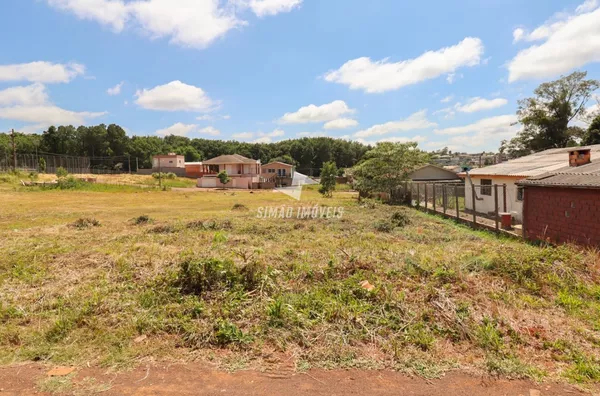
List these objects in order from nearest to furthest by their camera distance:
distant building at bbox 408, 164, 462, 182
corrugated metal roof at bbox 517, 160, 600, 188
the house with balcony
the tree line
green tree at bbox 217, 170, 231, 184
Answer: corrugated metal roof at bbox 517, 160, 600, 188, distant building at bbox 408, 164, 462, 182, green tree at bbox 217, 170, 231, 184, the house with balcony, the tree line

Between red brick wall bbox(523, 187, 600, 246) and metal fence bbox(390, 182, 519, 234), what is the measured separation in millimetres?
1862

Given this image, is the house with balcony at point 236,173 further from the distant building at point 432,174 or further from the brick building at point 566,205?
the brick building at point 566,205

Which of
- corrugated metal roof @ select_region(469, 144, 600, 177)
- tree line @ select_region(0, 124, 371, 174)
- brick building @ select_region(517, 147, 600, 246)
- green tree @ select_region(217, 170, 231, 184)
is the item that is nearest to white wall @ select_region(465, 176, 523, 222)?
corrugated metal roof @ select_region(469, 144, 600, 177)

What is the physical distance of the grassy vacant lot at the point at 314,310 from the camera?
10.5 feet

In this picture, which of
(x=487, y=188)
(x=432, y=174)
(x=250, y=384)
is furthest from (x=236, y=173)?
(x=250, y=384)

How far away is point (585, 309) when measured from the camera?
4109 mm

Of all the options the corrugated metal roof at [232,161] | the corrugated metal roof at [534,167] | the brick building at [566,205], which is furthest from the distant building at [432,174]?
the corrugated metal roof at [232,161]

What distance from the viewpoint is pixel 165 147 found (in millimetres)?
77812

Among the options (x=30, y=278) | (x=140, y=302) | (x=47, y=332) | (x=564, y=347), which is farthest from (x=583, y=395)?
(x=30, y=278)

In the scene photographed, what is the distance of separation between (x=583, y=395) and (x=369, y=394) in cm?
171

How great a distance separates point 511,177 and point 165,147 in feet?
253

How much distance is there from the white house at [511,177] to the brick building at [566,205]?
191 centimetres

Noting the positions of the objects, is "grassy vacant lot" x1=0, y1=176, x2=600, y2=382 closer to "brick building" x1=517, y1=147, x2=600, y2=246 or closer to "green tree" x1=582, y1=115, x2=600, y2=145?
"brick building" x1=517, y1=147, x2=600, y2=246

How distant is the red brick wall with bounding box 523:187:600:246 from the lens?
7500 mm
